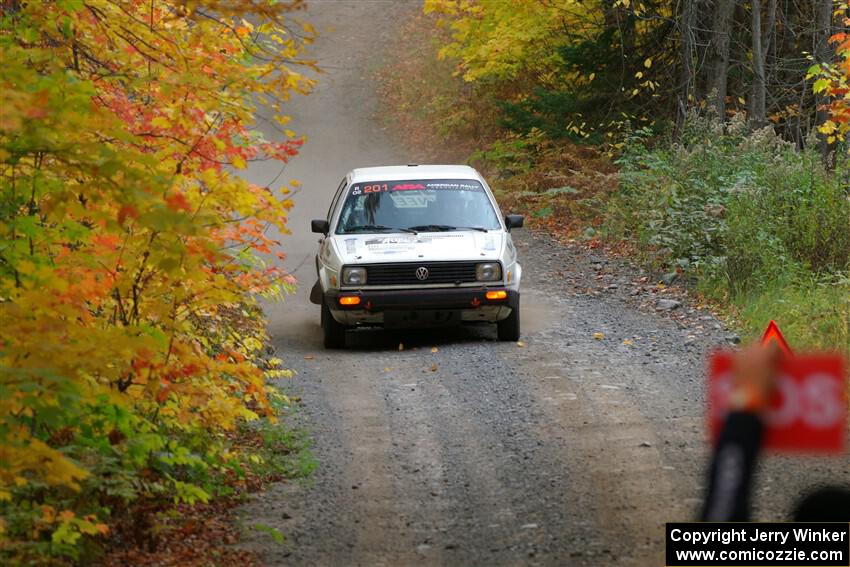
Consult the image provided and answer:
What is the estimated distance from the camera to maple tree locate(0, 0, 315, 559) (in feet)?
16.8

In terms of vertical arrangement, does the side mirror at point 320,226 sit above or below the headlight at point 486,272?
above

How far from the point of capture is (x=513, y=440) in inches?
336

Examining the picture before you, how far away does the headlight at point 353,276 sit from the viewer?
37.6 feet

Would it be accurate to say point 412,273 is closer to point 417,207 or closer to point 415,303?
point 415,303

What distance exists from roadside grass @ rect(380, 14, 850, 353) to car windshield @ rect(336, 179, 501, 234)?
328cm

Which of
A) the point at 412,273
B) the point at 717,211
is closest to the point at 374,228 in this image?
the point at 412,273

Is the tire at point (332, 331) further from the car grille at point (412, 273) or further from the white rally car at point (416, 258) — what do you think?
the car grille at point (412, 273)

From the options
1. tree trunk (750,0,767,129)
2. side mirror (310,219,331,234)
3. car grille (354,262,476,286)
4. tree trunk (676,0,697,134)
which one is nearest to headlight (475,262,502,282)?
car grille (354,262,476,286)

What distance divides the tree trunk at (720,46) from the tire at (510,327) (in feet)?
33.4

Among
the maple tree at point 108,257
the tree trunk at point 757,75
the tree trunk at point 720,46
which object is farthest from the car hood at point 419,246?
the tree trunk at point 720,46

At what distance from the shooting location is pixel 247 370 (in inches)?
275

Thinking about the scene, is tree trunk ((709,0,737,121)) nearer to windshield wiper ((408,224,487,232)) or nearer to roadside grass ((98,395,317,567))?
windshield wiper ((408,224,487,232))

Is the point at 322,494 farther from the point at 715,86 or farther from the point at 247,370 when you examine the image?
the point at 715,86

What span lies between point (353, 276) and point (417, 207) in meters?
1.38
